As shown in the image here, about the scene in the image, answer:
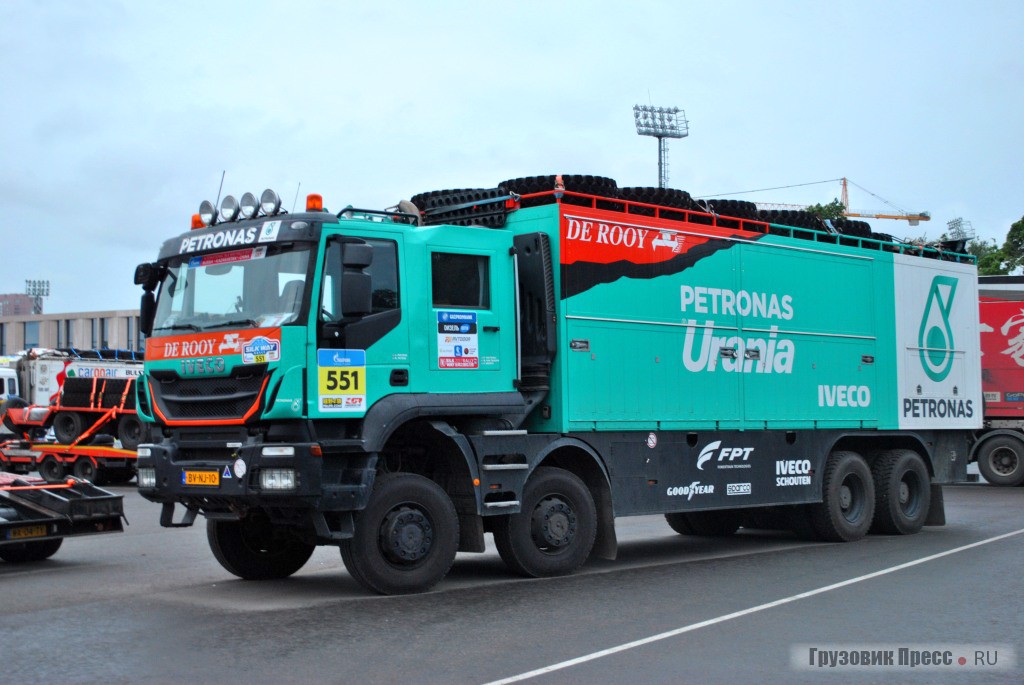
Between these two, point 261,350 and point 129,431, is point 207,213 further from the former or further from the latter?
point 129,431

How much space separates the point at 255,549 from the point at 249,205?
3.35m

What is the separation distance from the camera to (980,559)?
39.4 feet

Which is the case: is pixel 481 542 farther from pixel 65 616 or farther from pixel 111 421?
pixel 111 421

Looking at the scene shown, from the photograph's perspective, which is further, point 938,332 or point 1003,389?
point 1003,389

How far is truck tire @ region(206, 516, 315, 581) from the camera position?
10.8m

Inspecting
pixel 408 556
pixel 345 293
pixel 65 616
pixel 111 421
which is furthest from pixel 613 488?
pixel 111 421

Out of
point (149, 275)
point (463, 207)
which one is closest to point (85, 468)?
point (149, 275)

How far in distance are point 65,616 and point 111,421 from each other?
65.0ft

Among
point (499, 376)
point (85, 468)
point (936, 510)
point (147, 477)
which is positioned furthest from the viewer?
point (85, 468)

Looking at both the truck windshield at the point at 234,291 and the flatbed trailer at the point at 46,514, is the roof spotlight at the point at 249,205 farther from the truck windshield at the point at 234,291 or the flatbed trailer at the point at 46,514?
the flatbed trailer at the point at 46,514

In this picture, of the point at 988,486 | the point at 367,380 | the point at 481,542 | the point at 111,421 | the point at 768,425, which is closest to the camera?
the point at 367,380

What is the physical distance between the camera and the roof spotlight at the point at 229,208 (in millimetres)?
10234

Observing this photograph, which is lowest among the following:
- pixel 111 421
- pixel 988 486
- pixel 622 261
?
pixel 988 486

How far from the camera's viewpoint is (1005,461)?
973 inches
